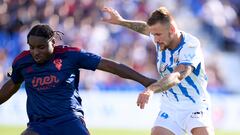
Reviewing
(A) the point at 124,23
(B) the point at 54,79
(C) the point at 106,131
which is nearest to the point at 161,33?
(B) the point at 54,79

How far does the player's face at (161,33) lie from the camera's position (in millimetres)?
8641

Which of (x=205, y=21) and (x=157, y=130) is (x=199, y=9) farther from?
(x=157, y=130)

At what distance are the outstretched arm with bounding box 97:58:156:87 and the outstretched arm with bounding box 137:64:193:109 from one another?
194 mm

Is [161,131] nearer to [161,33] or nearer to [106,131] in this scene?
[161,33]

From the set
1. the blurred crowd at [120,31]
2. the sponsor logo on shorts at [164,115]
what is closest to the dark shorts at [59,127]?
the sponsor logo on shorts at [164,115]

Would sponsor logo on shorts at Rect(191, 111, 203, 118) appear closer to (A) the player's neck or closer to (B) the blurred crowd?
(A) the player's neck

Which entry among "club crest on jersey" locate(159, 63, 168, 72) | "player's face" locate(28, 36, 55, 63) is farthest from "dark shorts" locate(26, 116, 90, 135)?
"club crest on jersey" locate(159, 63, 168, 72)

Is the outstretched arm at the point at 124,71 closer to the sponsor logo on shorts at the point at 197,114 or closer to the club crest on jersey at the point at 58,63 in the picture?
the club crest on jersey at the point at 58,63

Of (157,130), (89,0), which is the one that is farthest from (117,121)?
(157,130)

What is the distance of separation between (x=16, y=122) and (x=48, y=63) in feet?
36.7

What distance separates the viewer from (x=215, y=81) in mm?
21000

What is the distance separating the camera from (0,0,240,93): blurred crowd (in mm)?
20625

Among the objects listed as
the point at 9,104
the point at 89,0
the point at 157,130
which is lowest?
the point at 157,130

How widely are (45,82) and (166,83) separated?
140cm
